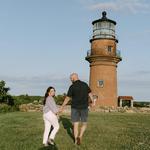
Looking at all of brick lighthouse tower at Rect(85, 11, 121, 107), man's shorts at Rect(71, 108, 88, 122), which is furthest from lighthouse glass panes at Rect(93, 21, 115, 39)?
man's shorts at Rect(71, 108, 88, 122)

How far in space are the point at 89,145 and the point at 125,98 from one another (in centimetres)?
4540

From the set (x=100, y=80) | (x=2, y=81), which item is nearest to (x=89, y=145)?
(x=2, y=81)

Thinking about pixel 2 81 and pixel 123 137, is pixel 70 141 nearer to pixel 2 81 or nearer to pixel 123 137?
pixel 123 137

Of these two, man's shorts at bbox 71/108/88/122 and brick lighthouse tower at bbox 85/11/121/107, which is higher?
brick lighthouse tower at bbox 85/11/121/107

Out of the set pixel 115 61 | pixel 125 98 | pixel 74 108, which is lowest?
pixel 74 108

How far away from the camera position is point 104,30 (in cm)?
4844

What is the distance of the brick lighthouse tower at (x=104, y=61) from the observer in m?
48.2

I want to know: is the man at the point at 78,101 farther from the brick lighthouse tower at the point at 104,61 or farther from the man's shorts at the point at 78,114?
the brick lighthouse tower at the point at 104,61

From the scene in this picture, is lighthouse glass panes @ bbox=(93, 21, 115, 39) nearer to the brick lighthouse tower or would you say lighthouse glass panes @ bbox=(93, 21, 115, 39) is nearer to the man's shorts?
the brick lighthouse tower

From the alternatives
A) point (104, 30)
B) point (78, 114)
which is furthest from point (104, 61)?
point (78, 114)

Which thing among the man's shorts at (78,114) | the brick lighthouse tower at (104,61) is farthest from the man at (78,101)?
the brick lighthouse tower at (104,61)

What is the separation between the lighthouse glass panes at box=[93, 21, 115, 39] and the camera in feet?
158

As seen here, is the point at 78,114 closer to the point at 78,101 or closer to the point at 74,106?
the point at 74,106

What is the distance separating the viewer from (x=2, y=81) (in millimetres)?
42000
